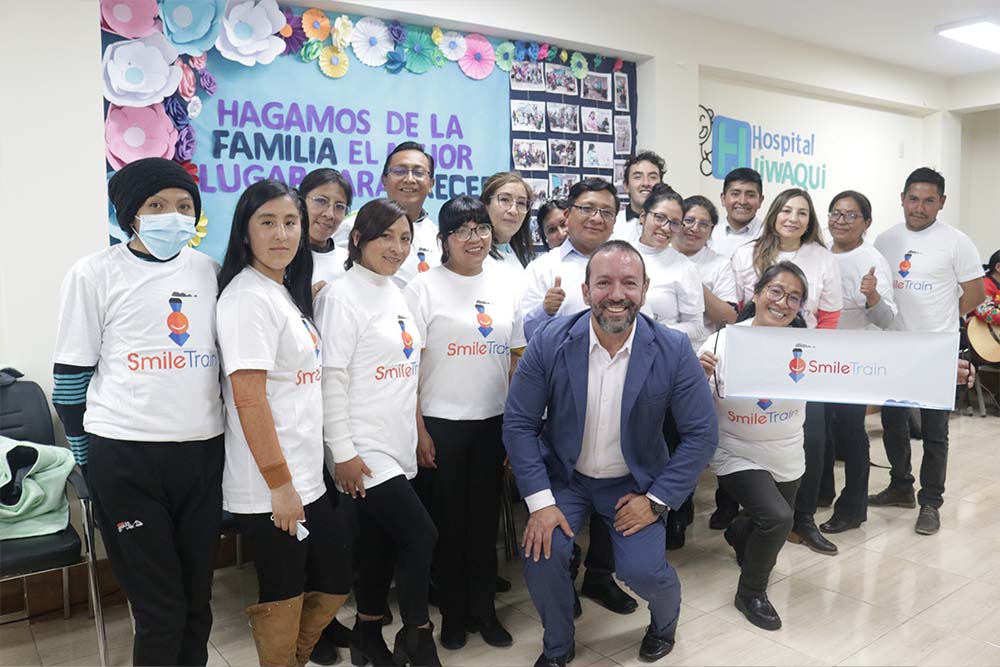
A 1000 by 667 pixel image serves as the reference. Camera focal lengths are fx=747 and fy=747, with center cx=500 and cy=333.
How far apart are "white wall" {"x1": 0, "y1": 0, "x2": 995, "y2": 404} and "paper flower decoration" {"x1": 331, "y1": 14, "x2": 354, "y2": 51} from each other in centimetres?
8

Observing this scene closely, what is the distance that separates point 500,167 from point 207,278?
8.78 ft

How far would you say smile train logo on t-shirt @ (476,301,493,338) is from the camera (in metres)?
2.65

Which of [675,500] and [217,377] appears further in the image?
[675,500]

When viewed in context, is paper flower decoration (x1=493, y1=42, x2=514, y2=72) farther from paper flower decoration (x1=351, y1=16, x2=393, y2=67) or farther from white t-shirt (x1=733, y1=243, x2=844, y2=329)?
white t-shirt (x1=733, y1=243, x2=844, y2=329)

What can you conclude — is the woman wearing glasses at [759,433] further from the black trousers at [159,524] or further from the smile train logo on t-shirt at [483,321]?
the black trousers at [159,524]

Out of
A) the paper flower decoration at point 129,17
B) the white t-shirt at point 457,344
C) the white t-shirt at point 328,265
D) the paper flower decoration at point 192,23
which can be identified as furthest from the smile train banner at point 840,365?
the paper flower decoration at point 129,17

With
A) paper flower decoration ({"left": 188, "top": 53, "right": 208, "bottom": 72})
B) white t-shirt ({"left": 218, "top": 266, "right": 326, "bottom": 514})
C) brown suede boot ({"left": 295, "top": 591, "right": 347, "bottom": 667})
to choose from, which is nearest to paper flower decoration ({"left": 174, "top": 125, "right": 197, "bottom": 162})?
paper flower decoration ({"left": 188, "top": 53, "right": 208, "bottom": 72})

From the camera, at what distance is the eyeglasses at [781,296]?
3021mm

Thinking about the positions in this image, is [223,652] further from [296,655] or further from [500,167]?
[500,167]

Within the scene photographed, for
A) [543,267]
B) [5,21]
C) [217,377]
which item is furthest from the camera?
[543,267]

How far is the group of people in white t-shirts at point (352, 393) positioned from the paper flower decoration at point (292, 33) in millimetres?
1079

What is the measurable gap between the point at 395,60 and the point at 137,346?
2.53m

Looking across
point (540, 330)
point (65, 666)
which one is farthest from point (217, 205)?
point (65, 666)

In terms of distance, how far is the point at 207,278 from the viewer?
83.1 inches
